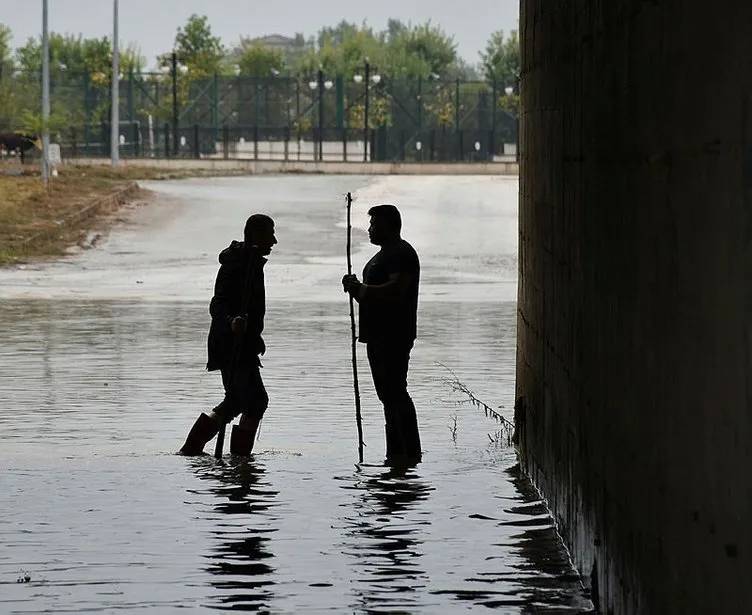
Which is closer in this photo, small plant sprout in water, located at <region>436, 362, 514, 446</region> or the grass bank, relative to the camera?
small plant sprout in water, located at <region>436, 362, 514, 446</region>

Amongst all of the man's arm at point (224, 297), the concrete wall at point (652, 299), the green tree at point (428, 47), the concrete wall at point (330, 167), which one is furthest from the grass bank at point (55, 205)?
the green tree at point (428, 47)

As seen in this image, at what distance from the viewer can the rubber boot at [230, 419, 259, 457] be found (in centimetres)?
1274

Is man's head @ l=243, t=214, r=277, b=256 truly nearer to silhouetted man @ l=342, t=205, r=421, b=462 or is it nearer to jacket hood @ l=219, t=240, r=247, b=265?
jacket hood @ l=219, t=240, r=247, b=265

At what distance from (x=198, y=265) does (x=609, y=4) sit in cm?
2686

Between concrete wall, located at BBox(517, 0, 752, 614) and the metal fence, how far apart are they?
67.5 m

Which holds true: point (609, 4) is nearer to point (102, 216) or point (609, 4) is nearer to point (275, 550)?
point (275, 550)

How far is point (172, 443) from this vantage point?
45.3 ft

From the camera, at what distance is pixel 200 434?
12859mm

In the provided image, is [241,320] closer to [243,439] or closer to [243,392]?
[243,392]

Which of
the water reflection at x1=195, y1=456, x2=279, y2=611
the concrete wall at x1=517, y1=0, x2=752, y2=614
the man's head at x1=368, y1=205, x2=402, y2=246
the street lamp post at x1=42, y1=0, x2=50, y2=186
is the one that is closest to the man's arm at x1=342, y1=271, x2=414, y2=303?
the man's head at x1=368, y1=205, x2=402, y2=246

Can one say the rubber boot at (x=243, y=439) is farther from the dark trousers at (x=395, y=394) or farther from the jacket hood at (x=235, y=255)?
the jacket hood at (x=235, y=255)

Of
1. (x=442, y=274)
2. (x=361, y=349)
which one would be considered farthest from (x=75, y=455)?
(x=442, y=274)

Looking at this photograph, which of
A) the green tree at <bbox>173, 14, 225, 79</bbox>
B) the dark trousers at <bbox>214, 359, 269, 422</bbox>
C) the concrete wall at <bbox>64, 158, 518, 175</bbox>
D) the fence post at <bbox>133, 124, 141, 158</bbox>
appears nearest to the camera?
the dark trousers at <bbox>214, 359, 269, 422</bbox>

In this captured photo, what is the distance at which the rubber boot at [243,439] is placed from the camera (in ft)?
41.8
